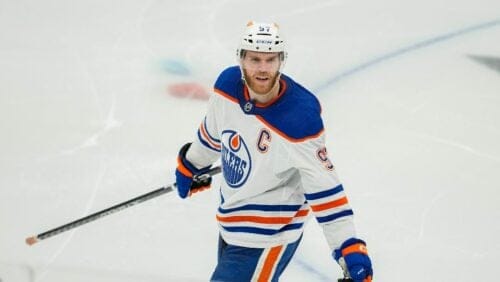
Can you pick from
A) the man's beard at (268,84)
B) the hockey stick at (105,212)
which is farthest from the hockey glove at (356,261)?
the hockey stick at (105,212)

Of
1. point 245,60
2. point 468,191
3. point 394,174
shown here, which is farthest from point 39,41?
point 245,60

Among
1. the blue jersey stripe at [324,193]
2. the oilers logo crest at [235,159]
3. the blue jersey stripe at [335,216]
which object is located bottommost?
the blue jersey stripe at [335,216]

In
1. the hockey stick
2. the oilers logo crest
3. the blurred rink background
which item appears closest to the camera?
the oilers logo crest

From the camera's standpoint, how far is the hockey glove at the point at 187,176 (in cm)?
258

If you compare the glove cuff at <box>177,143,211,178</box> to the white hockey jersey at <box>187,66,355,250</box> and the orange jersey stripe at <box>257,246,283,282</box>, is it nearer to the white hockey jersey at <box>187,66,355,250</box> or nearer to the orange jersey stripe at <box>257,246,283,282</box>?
the white hockey jersey at <box>187,66,355,250</box>

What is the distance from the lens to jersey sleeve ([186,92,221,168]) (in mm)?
2348

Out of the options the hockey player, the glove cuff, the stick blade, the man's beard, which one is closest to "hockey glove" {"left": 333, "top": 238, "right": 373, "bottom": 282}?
the hockey player

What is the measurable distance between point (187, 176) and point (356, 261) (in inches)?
30.0

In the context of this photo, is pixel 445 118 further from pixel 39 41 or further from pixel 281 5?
pixel 39 41

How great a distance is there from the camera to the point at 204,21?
4684mm

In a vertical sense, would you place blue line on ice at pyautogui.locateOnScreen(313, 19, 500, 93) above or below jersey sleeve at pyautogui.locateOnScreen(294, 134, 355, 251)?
below

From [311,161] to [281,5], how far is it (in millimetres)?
2953

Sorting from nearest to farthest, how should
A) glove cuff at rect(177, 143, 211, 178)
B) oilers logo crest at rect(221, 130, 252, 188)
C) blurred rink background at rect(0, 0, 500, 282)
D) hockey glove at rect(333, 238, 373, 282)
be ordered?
hockey glove at rect(333, 238, 373, 282) < oilers logo crest at rect(221, 130, 252, 188) < glove cuff at rect(177, 143, 211, 178) < blurred rink background at rect(0, 0, 500, 282)

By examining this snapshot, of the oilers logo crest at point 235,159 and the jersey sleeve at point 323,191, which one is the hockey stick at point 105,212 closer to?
the oilers logo crest at point 235,159
